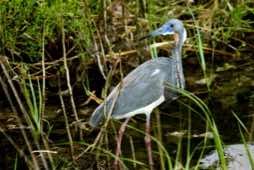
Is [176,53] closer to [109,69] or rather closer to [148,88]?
[148,88]

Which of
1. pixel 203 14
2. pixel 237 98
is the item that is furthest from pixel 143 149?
pixel 203 14

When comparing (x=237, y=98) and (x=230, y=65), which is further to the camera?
(x=230, y=65)

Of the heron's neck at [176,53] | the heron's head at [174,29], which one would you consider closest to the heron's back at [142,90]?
the heron's neck at [176,53]

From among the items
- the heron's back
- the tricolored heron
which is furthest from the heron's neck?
the heron's back

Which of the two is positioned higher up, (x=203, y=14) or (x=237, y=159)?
(x=203, y=14)

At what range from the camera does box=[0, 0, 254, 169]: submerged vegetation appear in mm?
5012

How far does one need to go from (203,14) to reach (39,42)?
5.56ft

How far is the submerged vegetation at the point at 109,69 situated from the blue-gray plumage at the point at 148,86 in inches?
6.0

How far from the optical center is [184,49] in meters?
6.51

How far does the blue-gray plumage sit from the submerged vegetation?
6.0 inches

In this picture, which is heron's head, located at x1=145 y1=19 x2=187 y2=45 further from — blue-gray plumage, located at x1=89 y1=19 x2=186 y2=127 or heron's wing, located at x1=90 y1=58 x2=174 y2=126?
heron's wing, located at x1=90 y1=58 x2=174 y2=126

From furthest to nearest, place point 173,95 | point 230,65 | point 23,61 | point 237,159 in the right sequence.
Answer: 1. point 230,65
2. point 23,61
3. point 173,95
4. point 237,159

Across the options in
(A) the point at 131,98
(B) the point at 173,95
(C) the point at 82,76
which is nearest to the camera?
(A) the point at 131,98

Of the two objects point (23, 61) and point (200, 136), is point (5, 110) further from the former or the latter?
point (200, 136)
